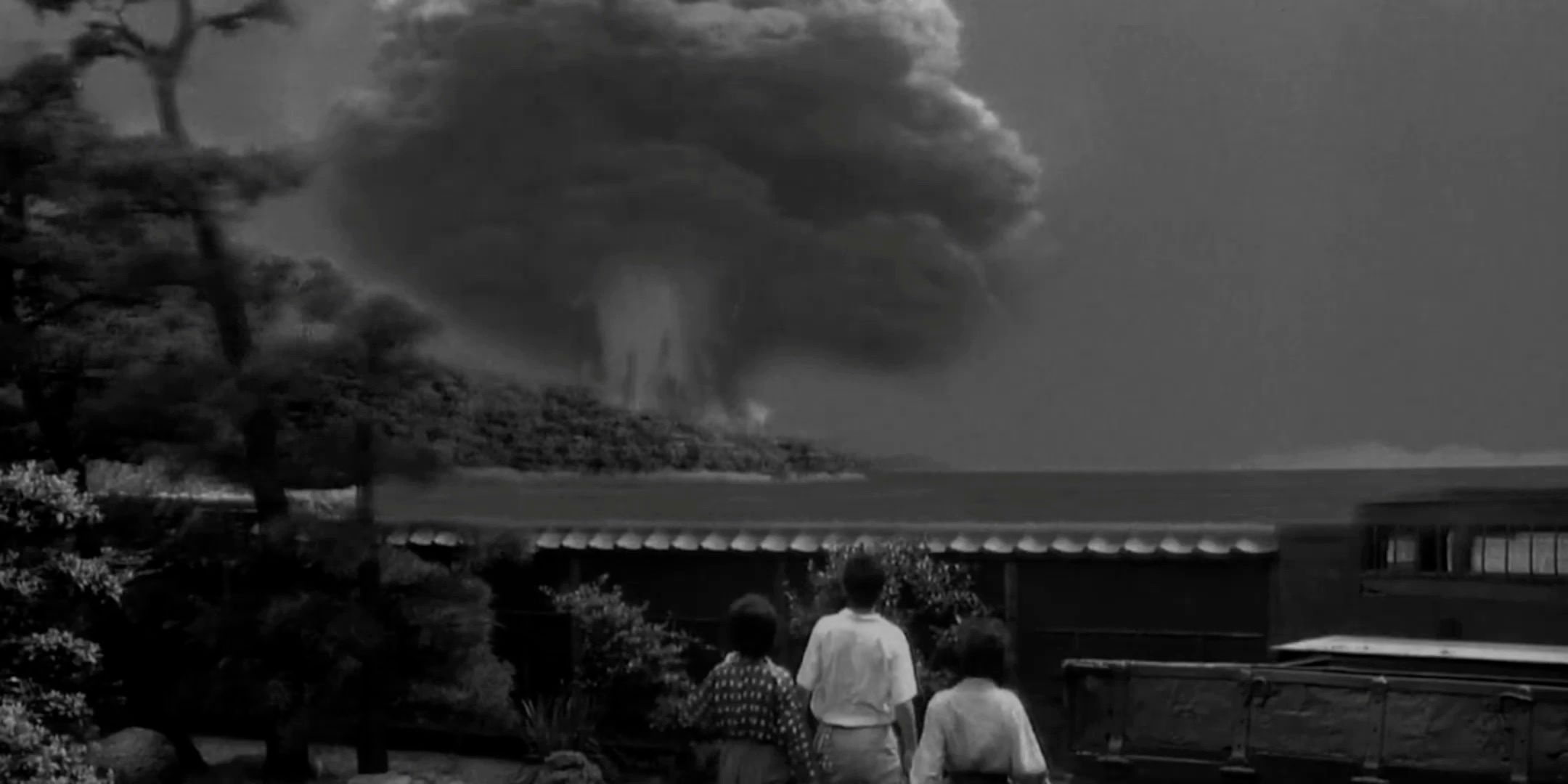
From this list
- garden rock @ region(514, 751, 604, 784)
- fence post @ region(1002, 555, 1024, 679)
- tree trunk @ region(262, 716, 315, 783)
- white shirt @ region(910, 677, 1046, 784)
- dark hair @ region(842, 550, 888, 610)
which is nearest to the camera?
white shirt @ region(910, 677, 1046, 784)

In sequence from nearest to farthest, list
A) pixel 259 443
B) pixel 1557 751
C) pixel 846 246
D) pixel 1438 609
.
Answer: pixel 1557 751 → pixel 1438 609 → pixel 259 443 → pixel 846 246

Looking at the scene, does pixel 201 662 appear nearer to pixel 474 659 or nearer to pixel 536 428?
pixel 474 659

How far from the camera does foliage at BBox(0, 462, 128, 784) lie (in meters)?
6.67

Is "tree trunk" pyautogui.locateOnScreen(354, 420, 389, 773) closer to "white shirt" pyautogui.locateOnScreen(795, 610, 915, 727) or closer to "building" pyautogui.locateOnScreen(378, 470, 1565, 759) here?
"building" pyautogui.locateOnScreen(378, 470, 1565, 759)

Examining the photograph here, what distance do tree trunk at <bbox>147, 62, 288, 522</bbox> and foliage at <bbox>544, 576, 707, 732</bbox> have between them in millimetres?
1399

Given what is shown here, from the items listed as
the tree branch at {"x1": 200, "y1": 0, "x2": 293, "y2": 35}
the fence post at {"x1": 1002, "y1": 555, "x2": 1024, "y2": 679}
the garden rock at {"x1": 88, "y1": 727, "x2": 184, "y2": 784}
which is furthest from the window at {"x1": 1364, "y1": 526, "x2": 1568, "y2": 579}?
the garden rock at {"x1": 88, "y1": 727, "x2": 184, "y2": 784}

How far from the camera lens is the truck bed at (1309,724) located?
487cm

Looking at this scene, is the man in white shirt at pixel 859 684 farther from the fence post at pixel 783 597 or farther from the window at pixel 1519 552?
the fence post at pixel 783 597

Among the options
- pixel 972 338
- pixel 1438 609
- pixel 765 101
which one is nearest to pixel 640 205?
pixel 765 101

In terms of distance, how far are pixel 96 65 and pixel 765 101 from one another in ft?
12.3

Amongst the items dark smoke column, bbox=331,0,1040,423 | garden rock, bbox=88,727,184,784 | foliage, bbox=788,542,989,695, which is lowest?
garden rock, bbox=88,727,184,784

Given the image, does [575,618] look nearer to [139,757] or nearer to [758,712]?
[139,757]

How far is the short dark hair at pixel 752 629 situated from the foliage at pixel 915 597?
309 centimetres

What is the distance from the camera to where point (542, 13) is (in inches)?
404
